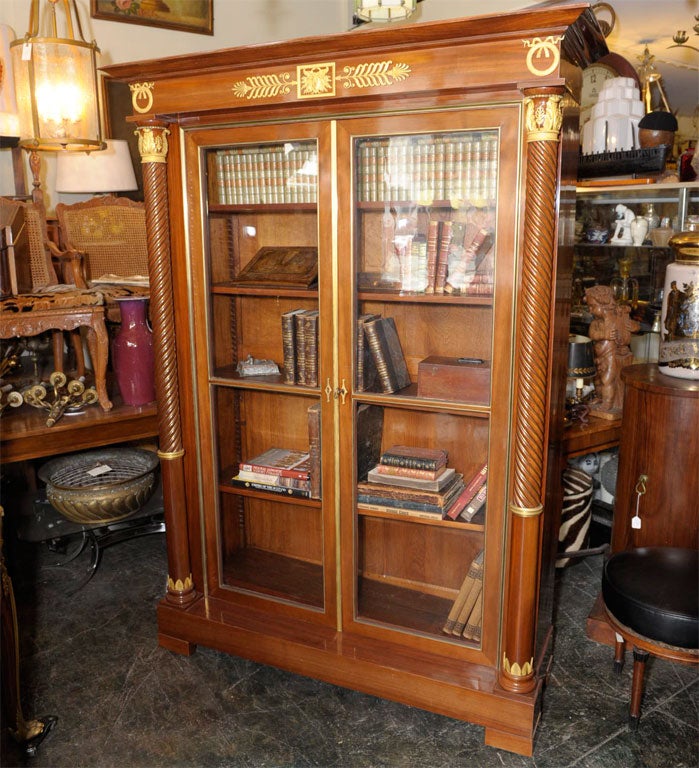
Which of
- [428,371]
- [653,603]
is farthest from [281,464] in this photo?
[653,603]

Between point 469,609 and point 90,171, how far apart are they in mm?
3268

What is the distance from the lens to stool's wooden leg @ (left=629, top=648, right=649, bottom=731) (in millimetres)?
2152

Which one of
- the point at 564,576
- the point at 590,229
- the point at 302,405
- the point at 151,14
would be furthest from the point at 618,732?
the point at 151,14

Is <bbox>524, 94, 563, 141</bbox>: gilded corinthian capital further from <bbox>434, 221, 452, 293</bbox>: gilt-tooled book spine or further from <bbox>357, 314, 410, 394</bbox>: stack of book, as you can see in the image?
<bbox>357, 314, 410, 394</bbox>: stack of book

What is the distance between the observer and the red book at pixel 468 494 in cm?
215

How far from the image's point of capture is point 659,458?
2467 millimetres

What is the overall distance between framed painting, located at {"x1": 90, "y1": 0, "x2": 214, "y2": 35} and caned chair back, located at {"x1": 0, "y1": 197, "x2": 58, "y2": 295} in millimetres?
1645

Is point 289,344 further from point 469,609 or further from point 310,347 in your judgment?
point 469,609

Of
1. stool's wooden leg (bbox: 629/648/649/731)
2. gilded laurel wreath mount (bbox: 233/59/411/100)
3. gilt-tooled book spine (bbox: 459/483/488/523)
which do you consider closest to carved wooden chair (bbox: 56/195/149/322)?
gilded laurel wreath mount (bbox: 233/59/411/100)

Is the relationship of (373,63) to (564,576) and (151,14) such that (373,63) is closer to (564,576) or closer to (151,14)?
(564,576)

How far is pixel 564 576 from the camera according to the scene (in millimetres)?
3189

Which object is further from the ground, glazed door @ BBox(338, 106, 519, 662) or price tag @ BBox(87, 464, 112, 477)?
glazed door @ BBox(338, 106, 519, 662)

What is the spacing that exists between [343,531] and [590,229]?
235 centimetres

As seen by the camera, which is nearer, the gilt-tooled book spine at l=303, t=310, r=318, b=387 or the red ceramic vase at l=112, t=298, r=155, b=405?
the gilt-tooled book spine at l=303, t=310, r=318, b=387
